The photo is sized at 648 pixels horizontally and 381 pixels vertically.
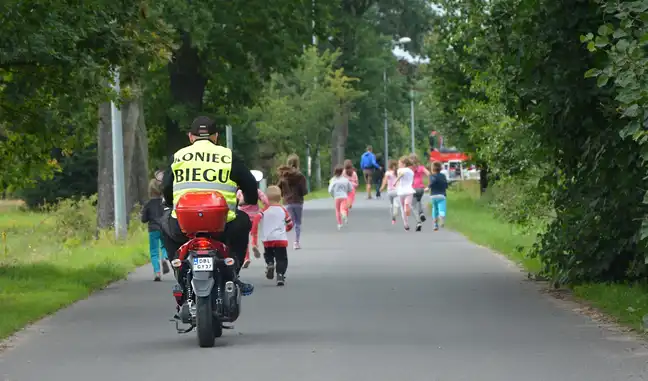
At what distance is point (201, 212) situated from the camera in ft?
38.8

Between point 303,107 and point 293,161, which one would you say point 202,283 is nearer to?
point 293,161

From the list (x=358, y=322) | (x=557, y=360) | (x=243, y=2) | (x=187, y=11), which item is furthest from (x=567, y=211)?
(x=243, y=2)

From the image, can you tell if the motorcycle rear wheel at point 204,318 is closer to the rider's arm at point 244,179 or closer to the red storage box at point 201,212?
the red storage box at point 201,212

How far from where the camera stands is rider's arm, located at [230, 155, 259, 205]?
1238 cm

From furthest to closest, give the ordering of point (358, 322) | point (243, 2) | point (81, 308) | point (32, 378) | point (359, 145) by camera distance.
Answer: point (359, 145) < point (243, 2) < point (81, 308) < point (358, 322) < point (32, 378)

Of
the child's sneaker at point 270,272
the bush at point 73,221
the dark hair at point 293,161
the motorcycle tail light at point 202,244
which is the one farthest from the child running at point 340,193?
the motorcycle tail light at point 202,244

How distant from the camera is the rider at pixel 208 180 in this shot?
39.9ft

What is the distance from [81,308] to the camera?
15992mm

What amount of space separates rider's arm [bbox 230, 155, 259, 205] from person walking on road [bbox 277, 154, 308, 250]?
44.9 feet

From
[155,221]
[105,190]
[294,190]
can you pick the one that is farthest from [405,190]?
[155,221]

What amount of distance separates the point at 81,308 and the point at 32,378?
550 cm

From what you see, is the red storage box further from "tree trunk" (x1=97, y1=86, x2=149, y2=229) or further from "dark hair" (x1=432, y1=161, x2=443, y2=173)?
"dark hair" (x1=432, y1=161, x2=443, y2=173)

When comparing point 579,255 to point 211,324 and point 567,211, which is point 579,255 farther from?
point 211,324

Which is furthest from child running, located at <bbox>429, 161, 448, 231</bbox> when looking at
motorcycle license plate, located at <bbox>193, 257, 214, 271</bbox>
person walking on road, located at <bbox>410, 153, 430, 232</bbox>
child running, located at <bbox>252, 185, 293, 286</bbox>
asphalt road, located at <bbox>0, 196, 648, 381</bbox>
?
motorcycle license plate, located at <bbox>193, 257, 214, 271</bbox>
